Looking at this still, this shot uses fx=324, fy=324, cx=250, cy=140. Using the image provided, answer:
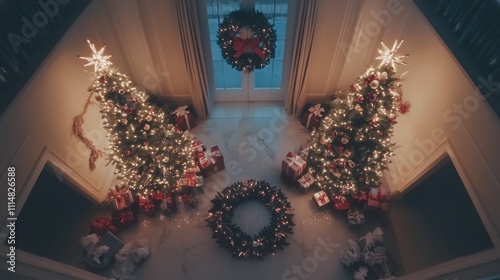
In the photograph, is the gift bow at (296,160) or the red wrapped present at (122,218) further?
the gift bow at (296,160)

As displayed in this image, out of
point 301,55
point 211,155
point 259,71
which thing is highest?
point 301,55

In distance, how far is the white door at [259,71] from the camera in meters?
5.73

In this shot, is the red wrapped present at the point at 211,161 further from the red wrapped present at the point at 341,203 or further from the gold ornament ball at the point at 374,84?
the gold ornament ball at the point at 374,84

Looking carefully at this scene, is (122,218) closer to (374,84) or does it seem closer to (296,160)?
(296,160)

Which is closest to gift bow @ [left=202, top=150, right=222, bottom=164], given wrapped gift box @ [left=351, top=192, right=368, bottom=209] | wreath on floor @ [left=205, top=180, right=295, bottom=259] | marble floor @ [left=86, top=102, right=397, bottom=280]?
marble floor @ [left=86, top=102, right=397, bottom=280]

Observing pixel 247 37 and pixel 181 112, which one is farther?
pixel 181 112

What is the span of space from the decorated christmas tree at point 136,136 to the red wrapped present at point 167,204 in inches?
10.3

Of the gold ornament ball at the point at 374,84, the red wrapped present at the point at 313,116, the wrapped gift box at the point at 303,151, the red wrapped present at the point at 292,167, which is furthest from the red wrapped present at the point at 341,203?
the gold ornament ball at the point at 374,84

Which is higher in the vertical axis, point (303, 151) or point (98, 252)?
point (303, 151)

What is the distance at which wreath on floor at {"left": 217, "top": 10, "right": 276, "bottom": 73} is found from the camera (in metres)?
5.29

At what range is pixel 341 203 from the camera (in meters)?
5.56

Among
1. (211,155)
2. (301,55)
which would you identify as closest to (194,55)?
(211,155)

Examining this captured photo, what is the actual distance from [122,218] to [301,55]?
4.23 metres

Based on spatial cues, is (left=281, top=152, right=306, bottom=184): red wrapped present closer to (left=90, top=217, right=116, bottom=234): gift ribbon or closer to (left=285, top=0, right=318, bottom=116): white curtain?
(left=285, top=0, right=318, bottom=116): white curtain
